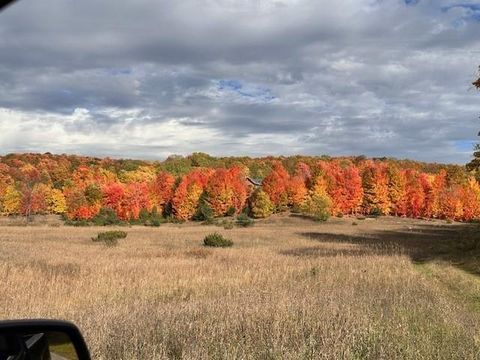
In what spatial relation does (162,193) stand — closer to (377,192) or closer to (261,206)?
(261,206)

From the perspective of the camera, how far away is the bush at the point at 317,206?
84.0m

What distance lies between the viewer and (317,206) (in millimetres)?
87438

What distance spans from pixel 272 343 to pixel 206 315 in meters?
2.10

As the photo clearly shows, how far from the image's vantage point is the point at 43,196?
96938 mm

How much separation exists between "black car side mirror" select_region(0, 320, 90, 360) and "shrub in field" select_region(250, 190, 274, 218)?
87.7 metres

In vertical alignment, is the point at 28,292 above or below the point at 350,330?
below

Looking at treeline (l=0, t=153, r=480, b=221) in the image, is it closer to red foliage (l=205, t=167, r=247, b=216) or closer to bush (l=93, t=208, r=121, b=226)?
red foliage (l=205, t=167, r=247, b=216)

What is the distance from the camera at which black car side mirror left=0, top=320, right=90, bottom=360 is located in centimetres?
219

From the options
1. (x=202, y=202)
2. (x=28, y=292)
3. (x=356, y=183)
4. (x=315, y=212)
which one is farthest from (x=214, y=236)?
(x=356, y=183)

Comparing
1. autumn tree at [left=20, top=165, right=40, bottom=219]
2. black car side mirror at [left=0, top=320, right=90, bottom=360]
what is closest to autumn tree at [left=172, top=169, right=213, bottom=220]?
autumn tree at [left=20, top=165, right=40, bottom=219]

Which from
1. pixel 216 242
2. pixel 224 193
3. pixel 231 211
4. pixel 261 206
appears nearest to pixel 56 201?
pixel 224 193

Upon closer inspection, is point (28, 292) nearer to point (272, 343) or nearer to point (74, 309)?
point (74, 309)

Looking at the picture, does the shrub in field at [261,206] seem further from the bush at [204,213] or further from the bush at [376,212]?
the bush at [376,212]

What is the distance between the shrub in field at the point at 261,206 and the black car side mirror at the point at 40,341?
288 ft
